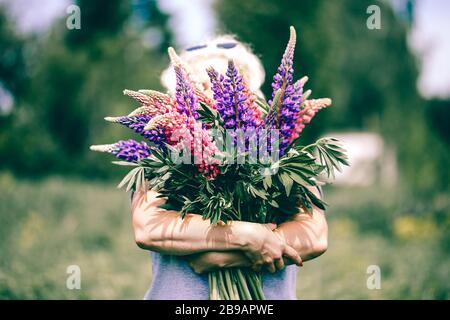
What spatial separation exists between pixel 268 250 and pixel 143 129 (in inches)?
25.6

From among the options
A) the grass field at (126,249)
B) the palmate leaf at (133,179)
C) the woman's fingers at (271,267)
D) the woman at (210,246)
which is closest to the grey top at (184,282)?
the woman at (210,246)

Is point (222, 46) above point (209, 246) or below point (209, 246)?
above

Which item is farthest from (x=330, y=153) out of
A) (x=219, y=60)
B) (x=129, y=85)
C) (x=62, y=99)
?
(x=62, y=99)

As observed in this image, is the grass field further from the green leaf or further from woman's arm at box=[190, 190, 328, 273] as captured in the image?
the green leaf

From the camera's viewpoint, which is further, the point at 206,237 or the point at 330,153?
the point at 330,153

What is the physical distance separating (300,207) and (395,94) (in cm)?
1092

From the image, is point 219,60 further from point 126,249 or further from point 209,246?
point 126,249

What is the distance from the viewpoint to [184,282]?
1.89 metres

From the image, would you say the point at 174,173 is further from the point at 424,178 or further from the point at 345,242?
the point at 424,178

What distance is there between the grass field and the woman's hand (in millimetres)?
2888

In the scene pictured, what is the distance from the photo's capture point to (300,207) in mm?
1962

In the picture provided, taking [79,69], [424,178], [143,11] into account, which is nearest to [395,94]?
[424,178]

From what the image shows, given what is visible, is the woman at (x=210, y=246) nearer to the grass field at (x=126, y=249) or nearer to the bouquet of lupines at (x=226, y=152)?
the bouquet of lupines at (x=226, y=152)

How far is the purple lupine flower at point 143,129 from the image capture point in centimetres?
172
